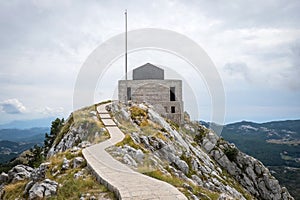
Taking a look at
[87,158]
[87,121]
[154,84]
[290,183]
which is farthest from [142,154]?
[290,183]

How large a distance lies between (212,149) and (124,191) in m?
35.6

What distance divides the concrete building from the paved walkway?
23.4 meters

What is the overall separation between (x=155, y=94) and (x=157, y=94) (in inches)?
13.4

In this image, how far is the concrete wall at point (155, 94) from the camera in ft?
160

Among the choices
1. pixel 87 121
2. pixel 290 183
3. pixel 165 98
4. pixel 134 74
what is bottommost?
pixel 290 183

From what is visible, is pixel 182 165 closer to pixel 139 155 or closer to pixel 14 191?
pixel 139 155

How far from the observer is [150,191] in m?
14.7

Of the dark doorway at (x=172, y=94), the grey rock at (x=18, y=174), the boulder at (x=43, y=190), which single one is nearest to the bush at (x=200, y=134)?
the dark doorway at (x=172, y=94)

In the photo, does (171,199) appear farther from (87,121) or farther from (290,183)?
(290,183)

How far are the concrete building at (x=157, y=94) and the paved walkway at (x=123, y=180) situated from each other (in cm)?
2337

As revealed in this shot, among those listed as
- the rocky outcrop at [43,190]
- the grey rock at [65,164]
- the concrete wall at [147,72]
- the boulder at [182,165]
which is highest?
the concrete wall at [147,72]

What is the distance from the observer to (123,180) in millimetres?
16797

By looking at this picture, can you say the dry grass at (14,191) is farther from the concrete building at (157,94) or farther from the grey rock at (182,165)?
the concrete building at (157,94)

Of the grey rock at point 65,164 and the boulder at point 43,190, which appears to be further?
the grey rock at point 65,164
